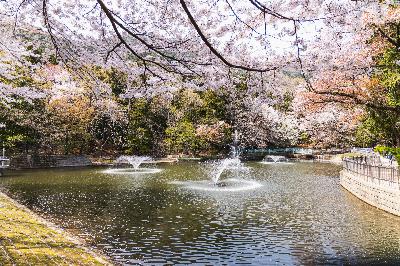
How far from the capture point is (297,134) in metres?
54.8

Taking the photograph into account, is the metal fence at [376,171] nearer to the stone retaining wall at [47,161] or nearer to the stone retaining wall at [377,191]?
the stone retaining wall at [377,191]

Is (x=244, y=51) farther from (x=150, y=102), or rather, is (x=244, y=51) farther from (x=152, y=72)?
(x=150, y=102)

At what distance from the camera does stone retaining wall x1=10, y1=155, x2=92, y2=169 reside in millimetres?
33344

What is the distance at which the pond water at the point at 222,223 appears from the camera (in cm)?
877

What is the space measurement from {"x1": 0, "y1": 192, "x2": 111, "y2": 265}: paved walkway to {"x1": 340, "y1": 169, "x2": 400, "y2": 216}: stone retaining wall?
10.2 m

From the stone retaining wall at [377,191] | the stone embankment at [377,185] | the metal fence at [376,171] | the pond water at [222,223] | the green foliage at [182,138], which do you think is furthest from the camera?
the green foliage at [182,138]

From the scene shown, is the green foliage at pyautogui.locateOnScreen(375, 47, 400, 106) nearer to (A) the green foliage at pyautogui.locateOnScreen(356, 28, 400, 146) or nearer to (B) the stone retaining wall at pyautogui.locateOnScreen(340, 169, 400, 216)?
(A) the green foliage at pyautogui.locateOnScreen(356, 28, 400, 146)

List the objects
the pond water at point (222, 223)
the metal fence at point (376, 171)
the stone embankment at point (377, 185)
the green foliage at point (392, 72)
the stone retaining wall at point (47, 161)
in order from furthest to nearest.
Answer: the stone retaining wall at point (47, 161), the metal fence at point (376, 171), the green foliage at point (392, 72), the stone embankment at point (377, 185), the pond water at point (222, 223)

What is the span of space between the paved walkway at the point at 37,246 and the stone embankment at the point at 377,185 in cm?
1031

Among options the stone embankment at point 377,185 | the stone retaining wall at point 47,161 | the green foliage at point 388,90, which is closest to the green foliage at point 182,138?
the stone retaining wall at point 47,161

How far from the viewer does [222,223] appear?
11.9 m

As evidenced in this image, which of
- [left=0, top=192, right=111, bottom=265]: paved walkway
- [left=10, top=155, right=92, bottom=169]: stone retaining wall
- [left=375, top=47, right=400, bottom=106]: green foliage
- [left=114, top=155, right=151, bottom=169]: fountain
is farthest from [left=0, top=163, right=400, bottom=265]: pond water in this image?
[left=114, top=155, right=151, bottom=169]: fountain

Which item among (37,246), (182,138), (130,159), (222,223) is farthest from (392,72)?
(182,138)

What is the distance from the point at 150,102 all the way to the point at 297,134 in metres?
21.7
